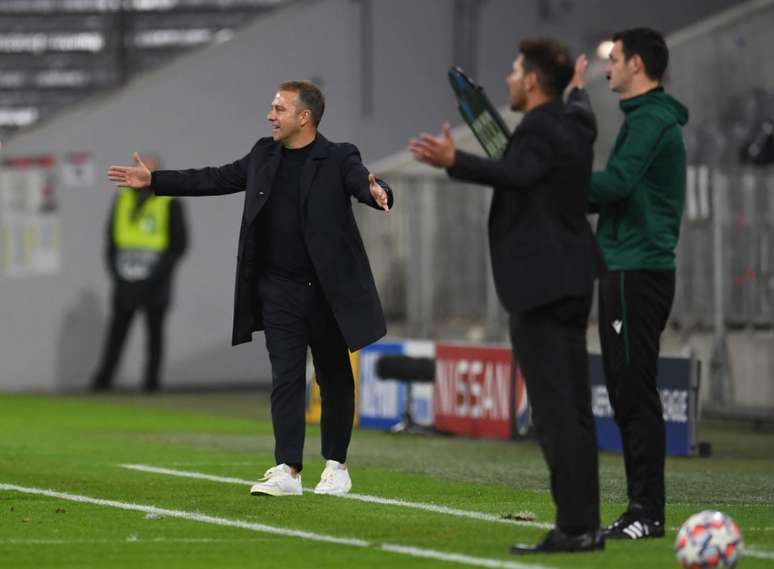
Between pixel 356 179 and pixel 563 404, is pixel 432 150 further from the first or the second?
pixel 356 179

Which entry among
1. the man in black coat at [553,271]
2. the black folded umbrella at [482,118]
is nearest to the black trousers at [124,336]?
the black folded umbrella at [482,118]

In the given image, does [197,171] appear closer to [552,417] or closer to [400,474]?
[400,474]

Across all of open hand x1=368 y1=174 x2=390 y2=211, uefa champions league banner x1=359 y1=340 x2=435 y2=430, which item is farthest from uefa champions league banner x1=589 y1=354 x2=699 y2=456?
open hand x1=368 y1=174 x2=390 y2=211

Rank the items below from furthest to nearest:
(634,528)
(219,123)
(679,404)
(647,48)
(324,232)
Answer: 1. (219,123)
2. (679,404)
3. (324,232)
4. (647,48)
5. (634,528)

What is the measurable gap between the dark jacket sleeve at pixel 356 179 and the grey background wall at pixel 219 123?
12524 mm

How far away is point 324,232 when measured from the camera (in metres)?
9.96

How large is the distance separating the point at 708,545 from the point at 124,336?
15.7 m

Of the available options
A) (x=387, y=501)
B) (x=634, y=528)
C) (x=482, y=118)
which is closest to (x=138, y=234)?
(x=387, y=501)

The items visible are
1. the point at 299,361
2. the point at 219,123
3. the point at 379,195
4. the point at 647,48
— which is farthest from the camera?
the point at 219,123

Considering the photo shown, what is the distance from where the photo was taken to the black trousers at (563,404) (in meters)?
7.48

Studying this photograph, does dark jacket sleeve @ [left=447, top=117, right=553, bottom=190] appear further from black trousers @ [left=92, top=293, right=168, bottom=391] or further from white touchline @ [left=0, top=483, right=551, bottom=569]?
black trousers @ [left=92, top=293, right=168, bottom=391]

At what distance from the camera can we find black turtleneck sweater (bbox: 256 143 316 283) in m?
10.0

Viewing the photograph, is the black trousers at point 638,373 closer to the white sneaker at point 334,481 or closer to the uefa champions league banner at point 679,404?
the white sneaker at point 334,481

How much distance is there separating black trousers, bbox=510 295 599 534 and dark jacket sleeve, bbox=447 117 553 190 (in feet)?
1.66
